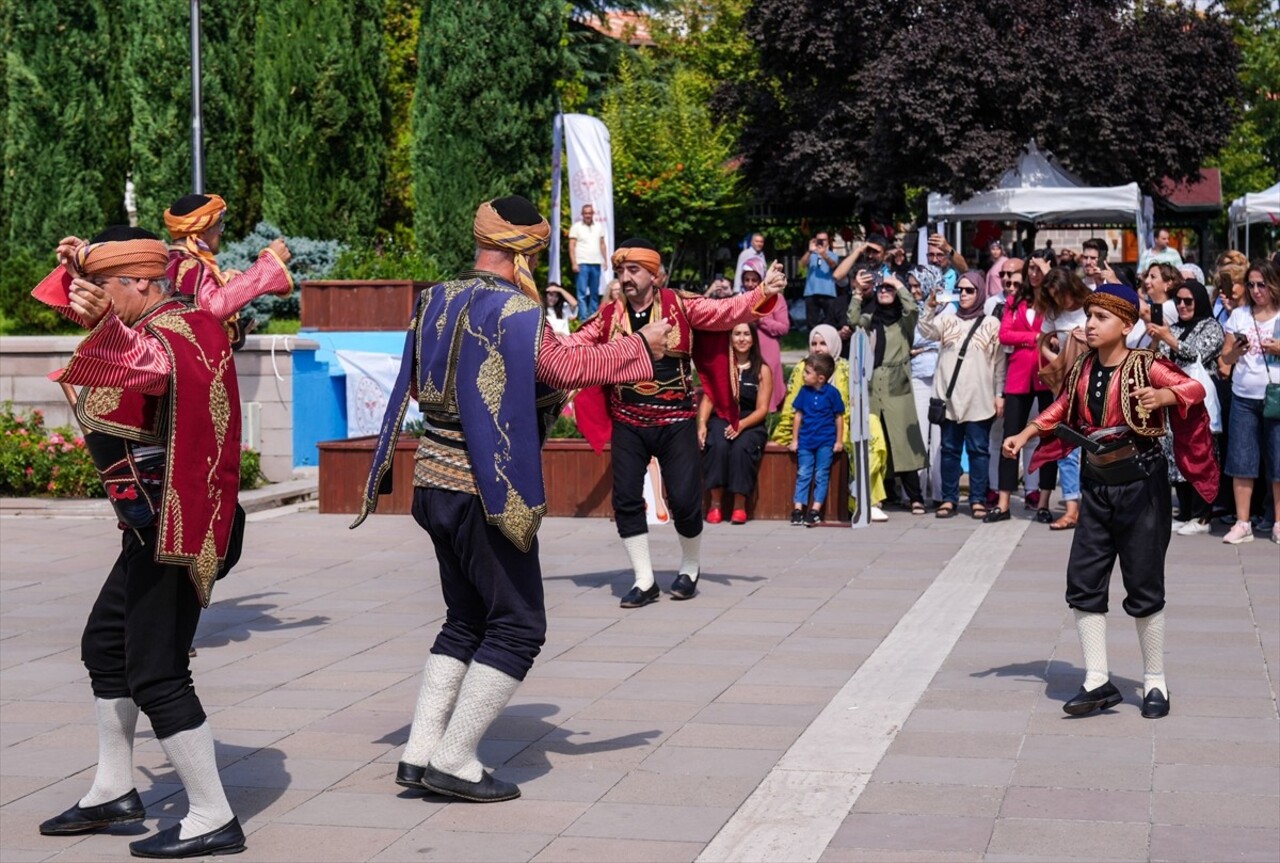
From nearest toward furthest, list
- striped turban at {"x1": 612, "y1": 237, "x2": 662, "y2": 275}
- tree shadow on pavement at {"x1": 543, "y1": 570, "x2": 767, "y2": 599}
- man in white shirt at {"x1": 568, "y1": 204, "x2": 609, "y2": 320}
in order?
striped turban at {"x1": 612, "y1": 237, "x2": 662, "y2": 275} < tree shadow on pavement at {"x1": 543, "y1": 570, "x2": 767, "y2": 599} < man in white shirt at {"x1": 568, "y1": 204, "x2": 609, "y2": 320}

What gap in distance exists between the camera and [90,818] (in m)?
5.62

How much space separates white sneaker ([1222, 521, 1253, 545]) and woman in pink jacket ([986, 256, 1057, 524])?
4.84 feet


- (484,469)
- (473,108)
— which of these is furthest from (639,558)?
(473,108)

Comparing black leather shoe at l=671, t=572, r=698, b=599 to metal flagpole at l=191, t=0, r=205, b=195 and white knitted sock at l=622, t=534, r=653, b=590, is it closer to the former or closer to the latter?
white knitted sock at l=622, t=534, r=653, b=590

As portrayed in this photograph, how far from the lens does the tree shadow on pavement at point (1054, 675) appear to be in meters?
7.57

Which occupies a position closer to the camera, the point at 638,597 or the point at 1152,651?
the point at 1152,651

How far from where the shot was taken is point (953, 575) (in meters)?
10.7

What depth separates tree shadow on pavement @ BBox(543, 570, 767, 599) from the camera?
1047 centimetres

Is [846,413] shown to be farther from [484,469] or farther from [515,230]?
[484,469]

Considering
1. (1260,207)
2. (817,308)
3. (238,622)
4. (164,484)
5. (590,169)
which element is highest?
(590,169)

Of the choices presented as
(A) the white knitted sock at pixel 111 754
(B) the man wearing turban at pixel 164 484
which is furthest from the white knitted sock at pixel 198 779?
(A) the white knitted sock at pixel 111 754

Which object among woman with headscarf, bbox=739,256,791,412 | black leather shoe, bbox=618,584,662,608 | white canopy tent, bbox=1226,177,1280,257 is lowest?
black leather shoe, bbox=618,584,662,608

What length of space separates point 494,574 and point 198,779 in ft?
3.69

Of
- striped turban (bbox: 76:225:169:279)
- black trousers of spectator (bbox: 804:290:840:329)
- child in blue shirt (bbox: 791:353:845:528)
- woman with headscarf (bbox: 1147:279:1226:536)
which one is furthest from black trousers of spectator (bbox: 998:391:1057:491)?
striped turban (bbox: 76:225:169:279)
